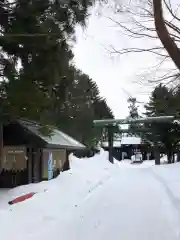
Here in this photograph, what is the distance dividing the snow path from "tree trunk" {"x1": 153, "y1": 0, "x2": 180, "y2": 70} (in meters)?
3.61

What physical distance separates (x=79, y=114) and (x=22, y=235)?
4193 centimetres

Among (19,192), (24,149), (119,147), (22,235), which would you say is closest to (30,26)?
(22,235)

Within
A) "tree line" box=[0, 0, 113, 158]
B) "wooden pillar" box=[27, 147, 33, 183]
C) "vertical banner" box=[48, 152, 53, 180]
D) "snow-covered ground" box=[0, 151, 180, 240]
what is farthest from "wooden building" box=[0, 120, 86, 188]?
"tree line" box=[0, 0, 113, 158]

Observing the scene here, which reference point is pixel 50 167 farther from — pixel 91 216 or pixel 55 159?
pixel 91 216

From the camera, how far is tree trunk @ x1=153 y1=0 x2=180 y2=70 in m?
5.84

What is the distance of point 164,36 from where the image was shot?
5.92 m

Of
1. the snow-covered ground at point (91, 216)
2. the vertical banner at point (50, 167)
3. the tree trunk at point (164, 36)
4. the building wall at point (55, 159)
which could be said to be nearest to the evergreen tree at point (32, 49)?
the snow-covered ground at point (91, 216)

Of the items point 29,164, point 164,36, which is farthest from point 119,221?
point 29,164

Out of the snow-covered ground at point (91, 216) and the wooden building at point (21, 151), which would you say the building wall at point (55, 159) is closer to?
the wooden building at point (21, 151)

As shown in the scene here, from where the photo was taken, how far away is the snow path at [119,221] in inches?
303

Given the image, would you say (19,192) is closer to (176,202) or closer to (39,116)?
(39,116)

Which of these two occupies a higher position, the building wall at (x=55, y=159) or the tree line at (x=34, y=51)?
the tree line at (x=34, y=51)

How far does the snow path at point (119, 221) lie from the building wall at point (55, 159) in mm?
6842

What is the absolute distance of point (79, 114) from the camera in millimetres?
49219
